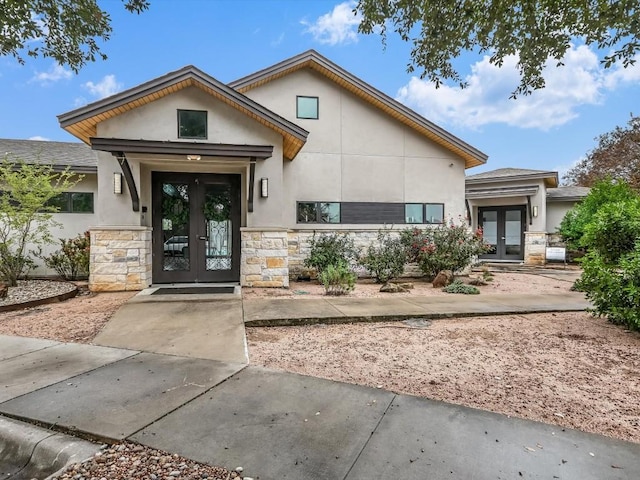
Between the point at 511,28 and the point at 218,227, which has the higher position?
the point at 511,28

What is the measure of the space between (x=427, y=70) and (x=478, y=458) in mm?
4541

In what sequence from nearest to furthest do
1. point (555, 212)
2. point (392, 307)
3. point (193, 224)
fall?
1. point (392, 307)
2. point (193, 224)
3. point (555, 212)

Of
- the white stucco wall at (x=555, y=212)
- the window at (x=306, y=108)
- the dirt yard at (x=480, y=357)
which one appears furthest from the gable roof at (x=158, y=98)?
the white stucco wall at (x=555, y=212)

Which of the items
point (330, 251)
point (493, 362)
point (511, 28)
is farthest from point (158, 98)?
point (493, 362)

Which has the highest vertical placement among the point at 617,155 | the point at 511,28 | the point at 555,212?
the point at 617,155

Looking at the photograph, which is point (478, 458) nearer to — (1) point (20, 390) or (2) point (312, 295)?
(1) point (20, 390)

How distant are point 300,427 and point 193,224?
6846 mm

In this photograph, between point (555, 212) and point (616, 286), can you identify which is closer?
point (616, 286)

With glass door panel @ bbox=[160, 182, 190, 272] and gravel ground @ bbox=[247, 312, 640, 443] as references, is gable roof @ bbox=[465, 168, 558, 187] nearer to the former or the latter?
gravel ground @ bbox=[247, 312, 640, 443]

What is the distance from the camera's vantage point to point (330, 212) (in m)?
10.4

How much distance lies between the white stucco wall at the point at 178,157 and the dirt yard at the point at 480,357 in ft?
8.19

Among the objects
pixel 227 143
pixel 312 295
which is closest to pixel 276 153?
pixel 227 143

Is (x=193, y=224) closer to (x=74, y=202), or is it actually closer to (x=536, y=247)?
(x=74, y=202)

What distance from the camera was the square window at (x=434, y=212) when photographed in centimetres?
1105
